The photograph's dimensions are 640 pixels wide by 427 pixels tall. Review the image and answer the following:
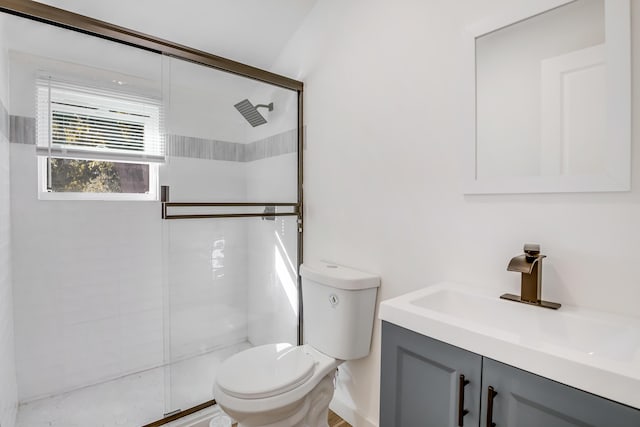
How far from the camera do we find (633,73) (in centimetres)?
96

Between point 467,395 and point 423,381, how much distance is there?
14 centimetres

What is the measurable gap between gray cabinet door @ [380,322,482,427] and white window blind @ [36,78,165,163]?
4.81 ft

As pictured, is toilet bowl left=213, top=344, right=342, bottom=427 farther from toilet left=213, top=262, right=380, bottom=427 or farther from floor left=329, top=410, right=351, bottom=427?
floor left=329, top=410, right=351, bottom=427

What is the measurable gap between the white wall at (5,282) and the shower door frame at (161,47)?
225mm

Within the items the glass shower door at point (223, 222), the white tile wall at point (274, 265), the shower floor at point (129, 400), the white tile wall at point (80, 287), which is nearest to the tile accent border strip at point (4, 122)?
the white tile wall at point (80, 287)

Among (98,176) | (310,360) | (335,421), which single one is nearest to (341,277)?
(310,360)

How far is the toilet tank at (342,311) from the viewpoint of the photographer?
1.61 meters

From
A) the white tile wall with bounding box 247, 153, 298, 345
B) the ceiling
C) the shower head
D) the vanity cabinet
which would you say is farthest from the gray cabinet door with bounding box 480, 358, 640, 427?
the ceiling

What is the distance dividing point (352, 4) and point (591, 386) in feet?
6.29

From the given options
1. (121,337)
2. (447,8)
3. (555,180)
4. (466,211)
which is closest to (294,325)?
(121,337)

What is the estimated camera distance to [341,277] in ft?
5.31

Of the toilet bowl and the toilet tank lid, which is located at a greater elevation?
the toilet tank lid

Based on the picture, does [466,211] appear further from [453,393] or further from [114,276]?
[114,276]

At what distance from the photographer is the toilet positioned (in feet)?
4.39
